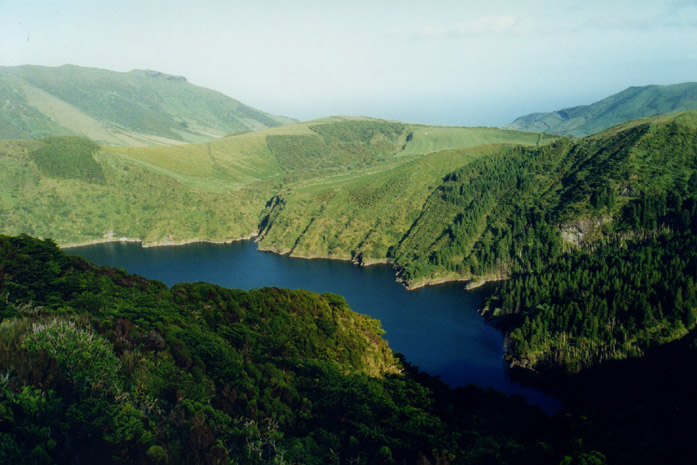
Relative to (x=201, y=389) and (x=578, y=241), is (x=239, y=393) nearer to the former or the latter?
(x=201, y=389)

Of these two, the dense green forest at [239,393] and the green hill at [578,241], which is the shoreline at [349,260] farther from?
the dense green forest at [239,393]

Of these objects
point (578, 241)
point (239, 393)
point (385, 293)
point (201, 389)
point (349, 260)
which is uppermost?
point (201, 389)

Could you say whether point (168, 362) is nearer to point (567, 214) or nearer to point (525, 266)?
point (525, 266)

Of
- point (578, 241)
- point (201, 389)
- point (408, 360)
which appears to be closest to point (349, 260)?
point (578, 241)

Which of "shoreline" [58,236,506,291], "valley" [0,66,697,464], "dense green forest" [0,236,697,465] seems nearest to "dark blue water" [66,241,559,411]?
"shoreline" [58,236,506,291]

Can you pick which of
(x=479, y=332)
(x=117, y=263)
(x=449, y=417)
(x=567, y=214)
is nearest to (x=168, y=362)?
(x=449, y=417)

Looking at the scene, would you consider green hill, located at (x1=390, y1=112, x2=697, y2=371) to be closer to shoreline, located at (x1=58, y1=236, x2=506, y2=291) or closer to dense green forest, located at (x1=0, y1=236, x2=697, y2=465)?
shoreline, located at (x1=58, y1=236, x2=506, y2=291)

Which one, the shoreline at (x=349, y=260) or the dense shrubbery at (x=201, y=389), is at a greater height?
the dense shrubbery at (x=201, y=389)

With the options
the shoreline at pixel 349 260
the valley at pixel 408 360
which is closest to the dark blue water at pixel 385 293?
the shoreline at pixel 349 260
